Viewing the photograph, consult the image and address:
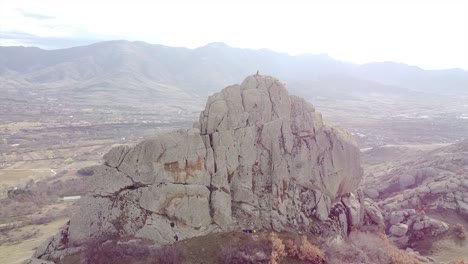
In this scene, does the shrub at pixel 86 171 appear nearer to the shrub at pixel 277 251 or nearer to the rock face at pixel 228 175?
the rock face at pixel 228 175

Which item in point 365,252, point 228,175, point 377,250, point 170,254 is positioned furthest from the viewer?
point 377,250

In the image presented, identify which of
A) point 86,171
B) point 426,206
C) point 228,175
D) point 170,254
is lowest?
point 86,171

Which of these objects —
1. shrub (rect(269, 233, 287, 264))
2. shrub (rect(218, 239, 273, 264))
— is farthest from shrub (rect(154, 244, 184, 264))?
shrub (rect(269, 233, 287, 264))

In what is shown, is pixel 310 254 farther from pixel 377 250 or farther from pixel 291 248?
pixel 377 250

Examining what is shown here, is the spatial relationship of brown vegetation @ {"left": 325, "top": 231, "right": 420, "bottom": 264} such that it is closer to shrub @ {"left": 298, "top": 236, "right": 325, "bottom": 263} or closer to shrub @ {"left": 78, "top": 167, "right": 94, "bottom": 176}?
shrub @ {"left": 298, "top": 236, "right": 325, "bottom": 263}

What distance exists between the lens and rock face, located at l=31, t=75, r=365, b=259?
32938 millimetres

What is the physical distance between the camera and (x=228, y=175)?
35.2m

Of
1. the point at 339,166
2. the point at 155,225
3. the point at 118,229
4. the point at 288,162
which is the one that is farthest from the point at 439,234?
the point at 118,229

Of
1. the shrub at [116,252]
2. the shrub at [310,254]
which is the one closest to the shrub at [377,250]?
the shrub at [310,254]

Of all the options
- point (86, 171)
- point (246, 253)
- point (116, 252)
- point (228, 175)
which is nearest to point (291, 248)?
point (246, 253)

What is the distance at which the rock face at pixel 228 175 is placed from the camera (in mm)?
32938

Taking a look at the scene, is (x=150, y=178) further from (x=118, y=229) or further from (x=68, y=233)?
(x=68, y=233)

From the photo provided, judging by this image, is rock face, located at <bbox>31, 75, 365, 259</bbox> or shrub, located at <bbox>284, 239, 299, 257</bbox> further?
rock face, located at <bbox>31, 75, 365, 259</bbox>

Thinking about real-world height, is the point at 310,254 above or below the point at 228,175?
below
